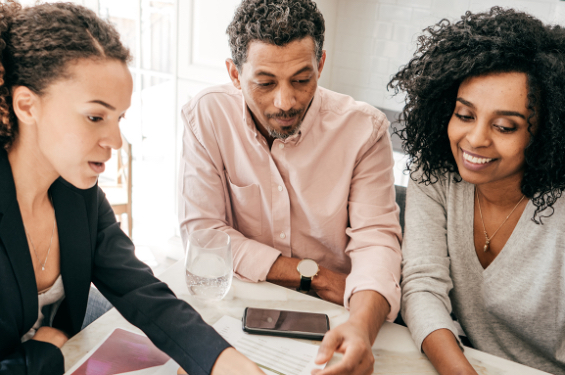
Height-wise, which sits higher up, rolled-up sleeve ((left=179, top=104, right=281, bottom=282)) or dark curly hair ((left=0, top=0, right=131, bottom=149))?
dark curly hair ((left=0, top=0, right=131, bottom=149))

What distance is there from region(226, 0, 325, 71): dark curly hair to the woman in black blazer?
405 mm

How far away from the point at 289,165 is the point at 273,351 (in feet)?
2.15

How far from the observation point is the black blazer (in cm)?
93

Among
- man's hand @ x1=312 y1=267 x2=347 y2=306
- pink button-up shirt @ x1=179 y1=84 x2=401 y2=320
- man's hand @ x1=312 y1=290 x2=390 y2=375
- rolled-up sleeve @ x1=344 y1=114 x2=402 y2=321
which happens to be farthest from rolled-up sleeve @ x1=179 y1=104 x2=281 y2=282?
man's hand @ x1=312 y1=290 x2=390 y2=375

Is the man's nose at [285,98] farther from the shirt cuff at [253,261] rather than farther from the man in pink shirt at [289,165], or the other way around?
the shirt cuff at [253,261]

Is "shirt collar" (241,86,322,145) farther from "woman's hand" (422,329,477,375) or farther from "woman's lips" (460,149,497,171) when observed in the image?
"woman's hand" (422,329,477,375)

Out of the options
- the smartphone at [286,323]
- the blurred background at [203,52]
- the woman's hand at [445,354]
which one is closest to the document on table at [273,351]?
the smartphone at [286,323]

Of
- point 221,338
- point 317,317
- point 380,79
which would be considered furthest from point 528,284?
point 380,79

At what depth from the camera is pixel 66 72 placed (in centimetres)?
92

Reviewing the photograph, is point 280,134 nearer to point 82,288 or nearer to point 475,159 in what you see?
point 475,159

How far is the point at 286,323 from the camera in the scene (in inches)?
41.0

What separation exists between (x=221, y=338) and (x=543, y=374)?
2.20ft

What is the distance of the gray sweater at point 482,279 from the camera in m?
1.19

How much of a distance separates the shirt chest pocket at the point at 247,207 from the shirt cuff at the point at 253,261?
0.51 ft
